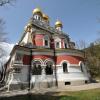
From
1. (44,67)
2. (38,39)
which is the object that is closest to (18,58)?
(44,67)

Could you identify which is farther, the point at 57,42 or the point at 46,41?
the point at 57,42

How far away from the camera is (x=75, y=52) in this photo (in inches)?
1019

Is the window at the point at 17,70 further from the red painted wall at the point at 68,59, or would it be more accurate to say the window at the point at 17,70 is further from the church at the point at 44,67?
the red painted wall at the point at 68,59

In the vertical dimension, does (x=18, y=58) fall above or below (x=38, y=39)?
below

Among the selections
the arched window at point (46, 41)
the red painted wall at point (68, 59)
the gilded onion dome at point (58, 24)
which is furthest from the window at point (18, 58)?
the gilded onion dome at point (58, 24)

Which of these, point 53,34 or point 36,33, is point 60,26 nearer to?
point 53,34

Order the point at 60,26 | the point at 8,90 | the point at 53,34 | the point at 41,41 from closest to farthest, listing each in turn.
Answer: the point at 8,90 < the point at 41,41 < the point at 53,34 < the point at 60,26

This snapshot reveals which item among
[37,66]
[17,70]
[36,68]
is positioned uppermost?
[37,66]

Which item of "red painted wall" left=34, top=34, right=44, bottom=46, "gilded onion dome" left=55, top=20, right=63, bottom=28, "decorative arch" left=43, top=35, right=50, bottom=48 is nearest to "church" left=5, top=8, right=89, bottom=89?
"red painted wall" left=34, top=34, right=44, bottom=46

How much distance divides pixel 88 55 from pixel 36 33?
22604 millimetres

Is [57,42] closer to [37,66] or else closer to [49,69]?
[49,69]

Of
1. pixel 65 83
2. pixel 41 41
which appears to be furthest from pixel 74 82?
pixel 41 41

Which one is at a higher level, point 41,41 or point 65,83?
point 41,41

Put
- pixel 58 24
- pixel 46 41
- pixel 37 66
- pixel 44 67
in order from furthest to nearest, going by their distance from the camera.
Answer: pixel 58 24
pixel 46 41
pixel 37 66
pixel 44 67
